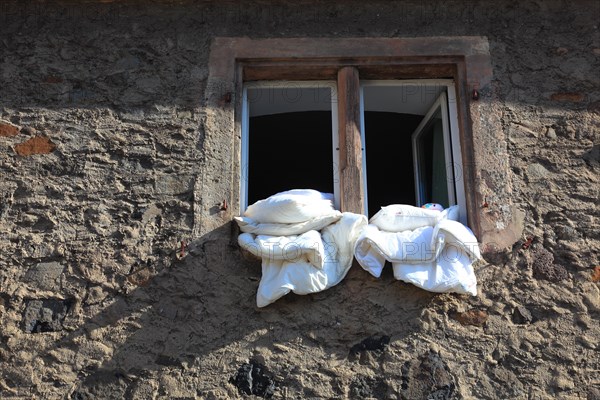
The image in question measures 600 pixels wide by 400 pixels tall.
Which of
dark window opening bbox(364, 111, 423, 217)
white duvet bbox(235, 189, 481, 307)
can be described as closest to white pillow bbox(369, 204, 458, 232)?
white duvet bbox(235, 189, 481, 307)

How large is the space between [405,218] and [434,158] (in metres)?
0.73

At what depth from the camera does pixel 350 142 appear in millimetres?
3781

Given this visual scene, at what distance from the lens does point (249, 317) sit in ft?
11.1

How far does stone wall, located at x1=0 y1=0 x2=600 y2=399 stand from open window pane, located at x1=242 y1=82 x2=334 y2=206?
338 millimetres

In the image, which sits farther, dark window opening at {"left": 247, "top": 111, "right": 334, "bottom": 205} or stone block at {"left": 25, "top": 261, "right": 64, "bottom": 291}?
dark window opening at {"left": 247, "top": 111, "right": 334, "bottom": 205}

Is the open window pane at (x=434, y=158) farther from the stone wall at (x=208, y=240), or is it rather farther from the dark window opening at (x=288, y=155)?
the dark window opening at (x=288, y=155)

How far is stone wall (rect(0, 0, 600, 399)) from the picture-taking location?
3307 mm

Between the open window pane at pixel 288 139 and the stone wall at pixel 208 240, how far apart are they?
1.11 feet

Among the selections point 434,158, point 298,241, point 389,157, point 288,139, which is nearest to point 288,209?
point 298,241

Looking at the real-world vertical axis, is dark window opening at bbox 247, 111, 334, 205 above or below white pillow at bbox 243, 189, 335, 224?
above

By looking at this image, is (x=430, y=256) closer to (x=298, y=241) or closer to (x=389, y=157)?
(x=298, y=241)

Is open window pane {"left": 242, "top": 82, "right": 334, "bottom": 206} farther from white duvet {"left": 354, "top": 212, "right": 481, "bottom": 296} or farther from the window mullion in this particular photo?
white duvet {"left": 354, "top": 212, "right": 481, "bottom": 296}

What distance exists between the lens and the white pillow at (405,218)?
3553mm

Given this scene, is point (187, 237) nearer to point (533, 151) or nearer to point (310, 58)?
point (310, 58)
